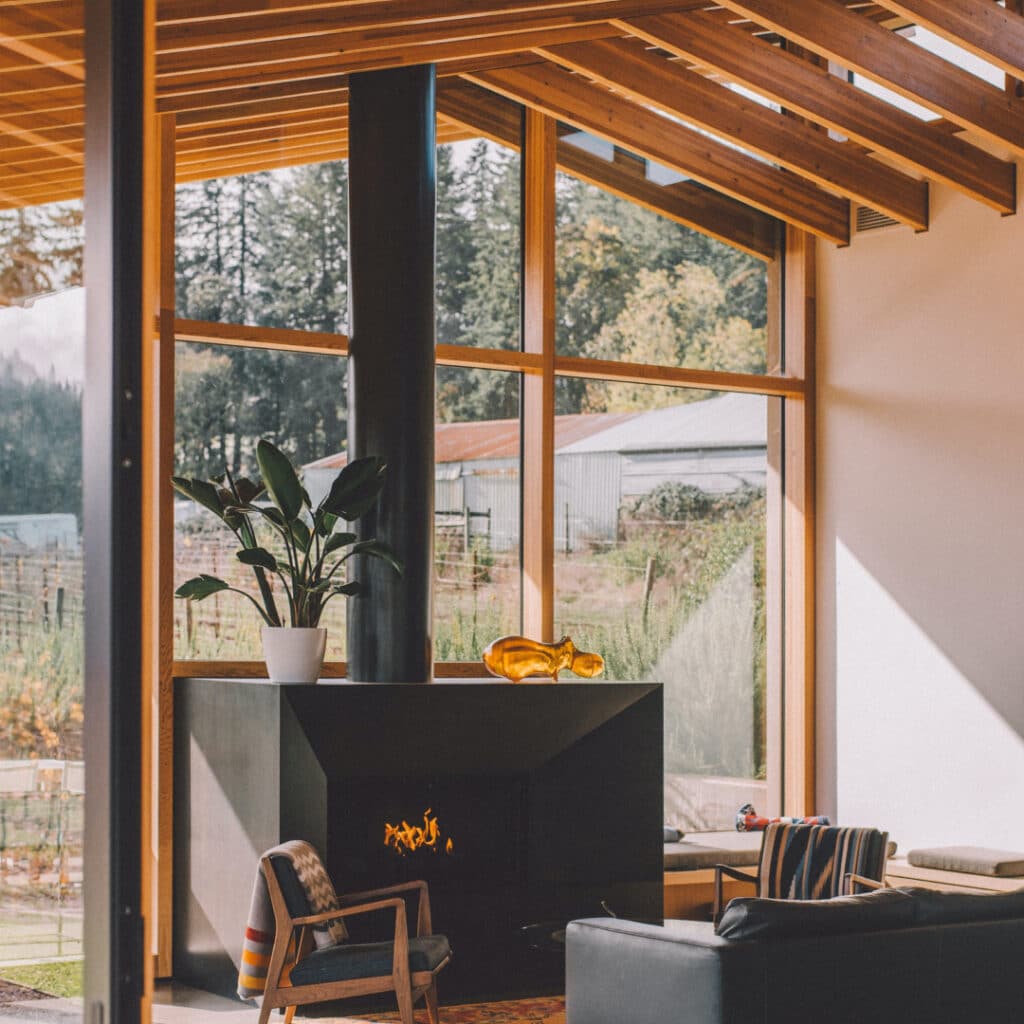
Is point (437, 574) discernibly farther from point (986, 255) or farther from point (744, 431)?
point (986, 255)

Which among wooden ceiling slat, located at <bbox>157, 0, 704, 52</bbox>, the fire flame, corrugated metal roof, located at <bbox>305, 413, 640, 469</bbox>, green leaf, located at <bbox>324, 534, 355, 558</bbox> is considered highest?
wooden ceiling slat, located at <bbox>157, 0, 704, 52</bbox>

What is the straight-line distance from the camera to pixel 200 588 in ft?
20.3

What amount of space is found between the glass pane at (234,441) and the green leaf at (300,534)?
0.62 metres

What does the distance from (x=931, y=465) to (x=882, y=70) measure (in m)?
2.29

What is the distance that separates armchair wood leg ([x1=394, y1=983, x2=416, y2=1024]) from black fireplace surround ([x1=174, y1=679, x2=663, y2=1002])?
0.70 m

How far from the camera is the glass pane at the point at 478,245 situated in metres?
7.51

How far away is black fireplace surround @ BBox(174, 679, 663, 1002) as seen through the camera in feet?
19.9

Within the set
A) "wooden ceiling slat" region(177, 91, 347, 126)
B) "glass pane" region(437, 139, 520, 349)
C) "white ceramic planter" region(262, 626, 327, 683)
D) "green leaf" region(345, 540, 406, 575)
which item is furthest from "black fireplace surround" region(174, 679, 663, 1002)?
"wooden ceiling slat" region(177, 91, 347, 126)

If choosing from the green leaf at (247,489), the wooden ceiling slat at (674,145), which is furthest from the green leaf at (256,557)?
the wooden ceiling slat at (674,145)

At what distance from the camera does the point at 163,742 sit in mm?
6566

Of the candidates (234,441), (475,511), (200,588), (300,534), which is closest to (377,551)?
(300,534)

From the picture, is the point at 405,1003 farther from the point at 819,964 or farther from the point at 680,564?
the point at 680,564

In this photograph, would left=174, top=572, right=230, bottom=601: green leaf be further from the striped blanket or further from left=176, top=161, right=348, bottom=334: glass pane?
left=176, top=161, right=348, bottom=334: glass pane

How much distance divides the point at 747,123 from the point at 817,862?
378 centimetres
